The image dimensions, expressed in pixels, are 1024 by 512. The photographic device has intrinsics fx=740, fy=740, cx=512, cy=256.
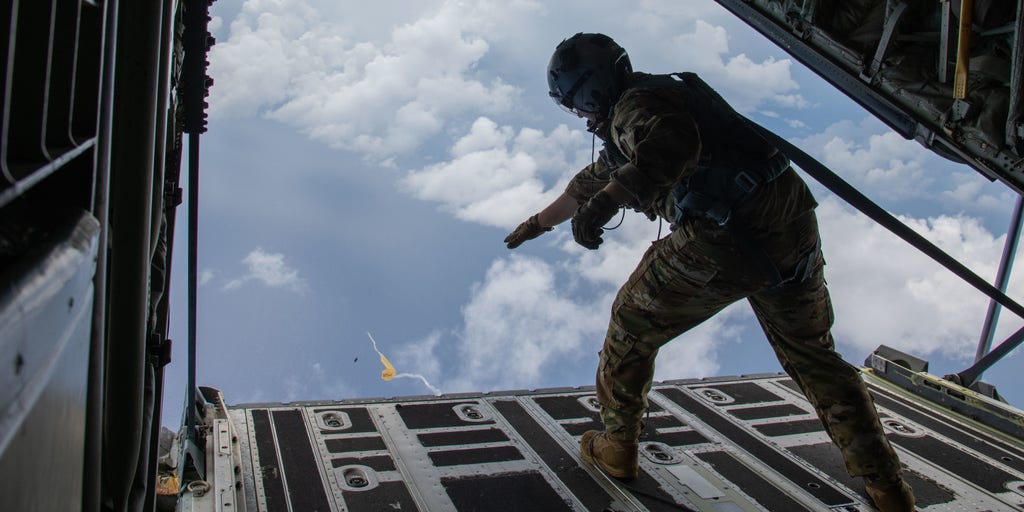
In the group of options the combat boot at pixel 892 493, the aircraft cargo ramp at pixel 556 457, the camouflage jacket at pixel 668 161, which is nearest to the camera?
the camouflage jacket at pixel 668 161

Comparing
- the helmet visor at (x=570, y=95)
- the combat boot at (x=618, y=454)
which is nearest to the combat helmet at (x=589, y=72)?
the helmet visor at (x=570, y=95)

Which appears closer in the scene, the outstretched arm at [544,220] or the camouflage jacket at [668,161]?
the camouflage jacket at [668,161]

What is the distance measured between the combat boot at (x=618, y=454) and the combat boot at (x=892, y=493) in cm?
105

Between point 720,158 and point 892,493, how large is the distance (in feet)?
5.52

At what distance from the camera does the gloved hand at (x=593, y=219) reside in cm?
285

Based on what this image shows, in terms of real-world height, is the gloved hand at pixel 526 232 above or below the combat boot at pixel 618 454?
above

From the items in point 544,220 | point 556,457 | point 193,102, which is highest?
point 544,220

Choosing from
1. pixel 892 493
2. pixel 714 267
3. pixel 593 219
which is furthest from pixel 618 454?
pixel 593 219

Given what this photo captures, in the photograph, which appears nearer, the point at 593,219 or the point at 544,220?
the point at 593,219

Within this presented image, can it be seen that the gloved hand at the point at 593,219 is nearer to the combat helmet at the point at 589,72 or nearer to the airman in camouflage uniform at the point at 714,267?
the airman in camouflage uniform at the point at 714,267

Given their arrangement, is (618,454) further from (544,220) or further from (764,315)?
(544,220)

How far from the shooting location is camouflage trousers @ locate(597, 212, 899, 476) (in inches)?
125

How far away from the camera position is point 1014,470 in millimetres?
4051

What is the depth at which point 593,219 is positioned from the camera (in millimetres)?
2865
